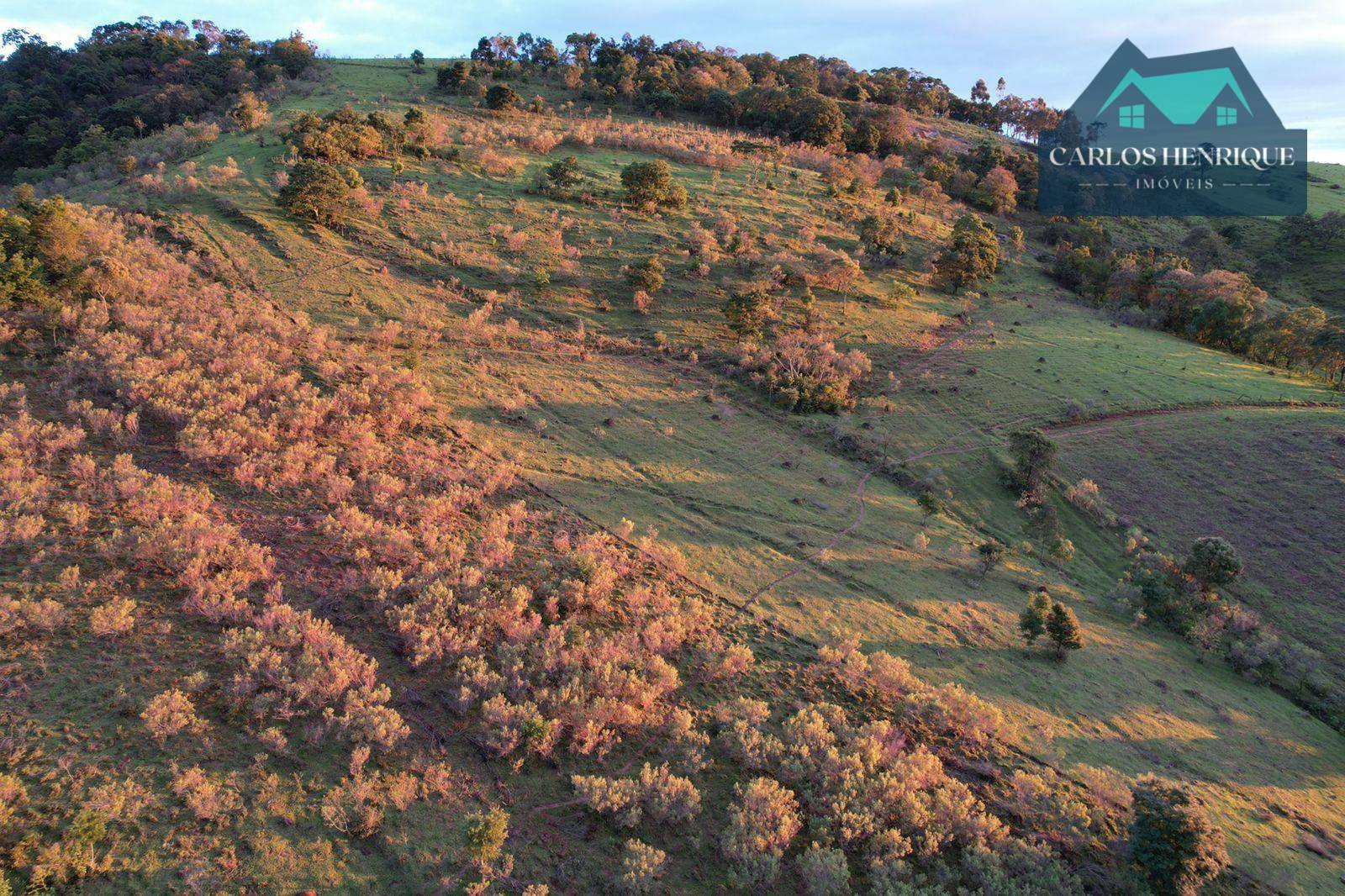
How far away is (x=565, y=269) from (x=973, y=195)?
55989mm

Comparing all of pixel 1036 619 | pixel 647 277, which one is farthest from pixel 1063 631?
pixel 647 277

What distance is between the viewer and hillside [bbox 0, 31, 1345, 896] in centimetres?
1077

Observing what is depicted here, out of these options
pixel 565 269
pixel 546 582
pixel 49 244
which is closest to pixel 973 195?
pixel 565 269

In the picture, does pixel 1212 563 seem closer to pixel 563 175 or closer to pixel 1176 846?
pixel 1176 846

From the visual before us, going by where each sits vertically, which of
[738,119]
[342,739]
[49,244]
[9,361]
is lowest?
[342,739]

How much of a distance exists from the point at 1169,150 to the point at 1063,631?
415ft

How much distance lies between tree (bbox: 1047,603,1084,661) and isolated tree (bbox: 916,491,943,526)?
6.83 meters

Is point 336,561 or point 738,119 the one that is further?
point 738,119

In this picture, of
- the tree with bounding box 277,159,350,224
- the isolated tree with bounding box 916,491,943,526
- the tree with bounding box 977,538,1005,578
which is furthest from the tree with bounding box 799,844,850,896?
the tree with bounding box 277,159,350,224

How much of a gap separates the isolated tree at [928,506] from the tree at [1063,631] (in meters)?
6.83

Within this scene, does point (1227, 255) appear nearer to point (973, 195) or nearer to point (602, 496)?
point (973, 195)

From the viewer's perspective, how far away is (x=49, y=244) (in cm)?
2314

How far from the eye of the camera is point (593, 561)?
55.3 ft

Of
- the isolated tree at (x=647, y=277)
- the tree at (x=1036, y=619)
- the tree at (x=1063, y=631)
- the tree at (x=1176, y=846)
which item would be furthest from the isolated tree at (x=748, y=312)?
the tree at (x=1176, y=846)
